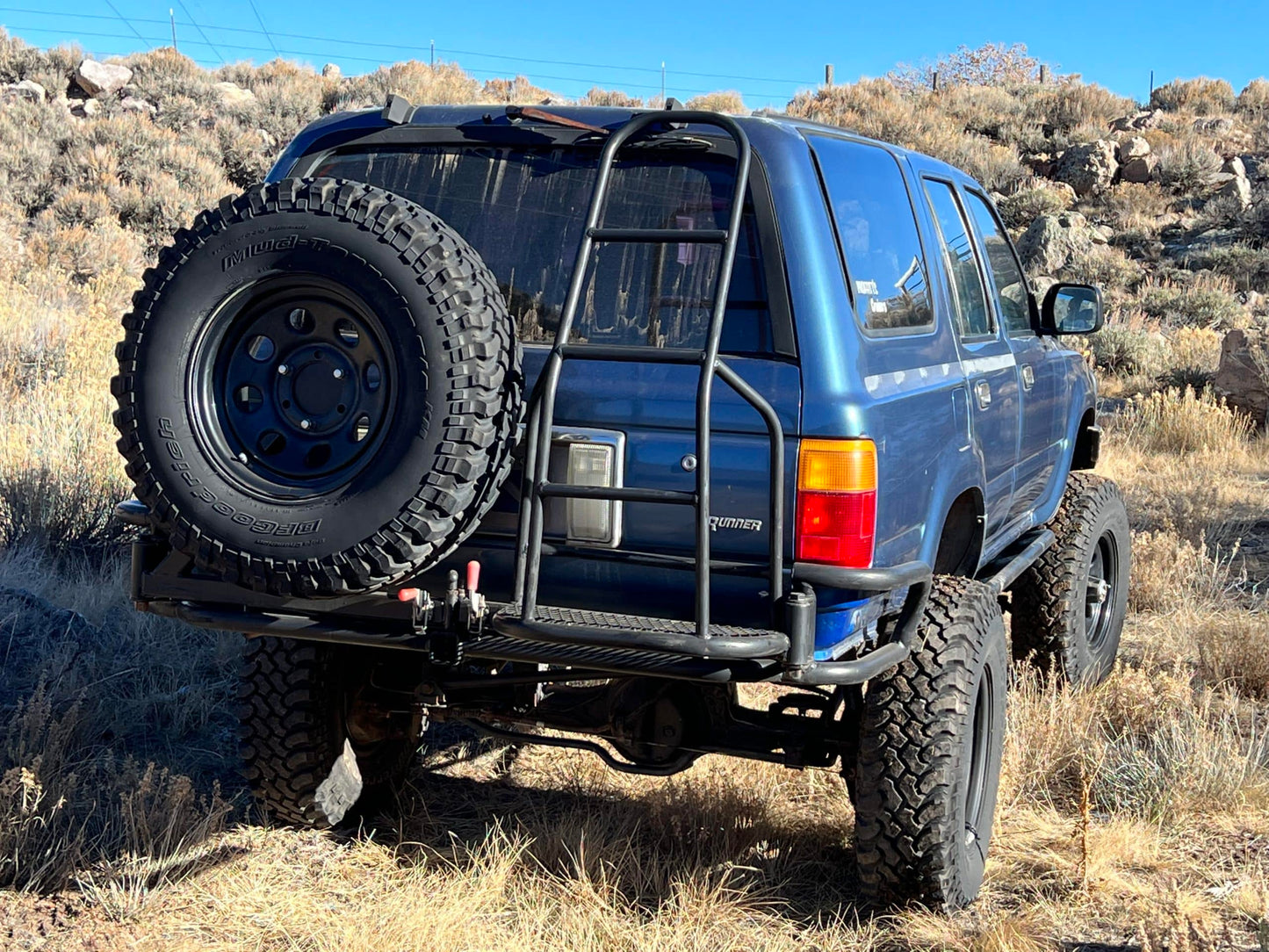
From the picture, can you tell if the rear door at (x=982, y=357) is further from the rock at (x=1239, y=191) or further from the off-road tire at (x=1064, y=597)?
the rock at (x=1239, y=191)

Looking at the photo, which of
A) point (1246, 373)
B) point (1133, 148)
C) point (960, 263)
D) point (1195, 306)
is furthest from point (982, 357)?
point (1133, 148)

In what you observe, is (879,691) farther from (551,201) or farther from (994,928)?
(551,201)

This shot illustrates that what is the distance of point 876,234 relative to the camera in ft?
11.2

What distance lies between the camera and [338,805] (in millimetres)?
3826

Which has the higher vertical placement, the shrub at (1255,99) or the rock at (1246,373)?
the shrub at (1255,99)

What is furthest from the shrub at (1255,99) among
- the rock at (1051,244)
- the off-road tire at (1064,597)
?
the off-road tire at (1064,597)

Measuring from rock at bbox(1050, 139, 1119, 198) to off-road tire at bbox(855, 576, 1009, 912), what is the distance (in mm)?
23066

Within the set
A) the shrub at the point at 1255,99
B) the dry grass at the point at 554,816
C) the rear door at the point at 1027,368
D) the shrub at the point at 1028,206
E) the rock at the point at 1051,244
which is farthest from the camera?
the shrub at the point at 1255,99

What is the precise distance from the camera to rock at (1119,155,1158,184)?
79.6 ft

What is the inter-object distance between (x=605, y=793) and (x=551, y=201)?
6.59 feet

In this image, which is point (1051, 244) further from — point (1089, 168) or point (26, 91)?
point (26, 91)

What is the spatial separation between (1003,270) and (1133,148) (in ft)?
72.7

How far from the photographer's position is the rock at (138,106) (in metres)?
22.1

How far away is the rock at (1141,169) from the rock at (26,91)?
20.0 metres
